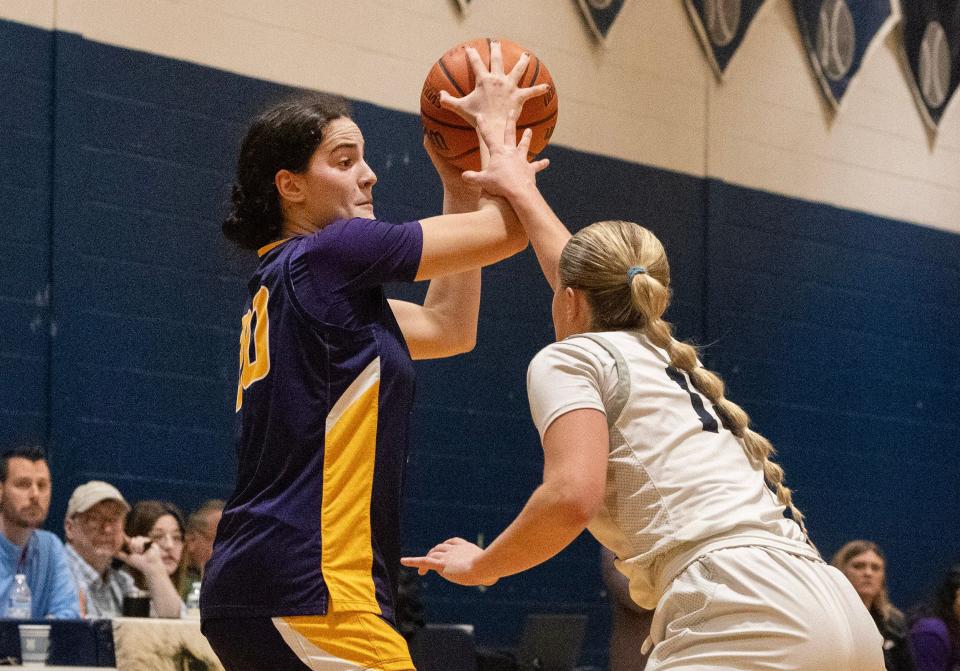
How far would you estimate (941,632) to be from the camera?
7.62 meters

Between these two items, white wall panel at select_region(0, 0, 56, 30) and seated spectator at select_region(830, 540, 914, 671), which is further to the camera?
seated spectator at select_region(830, 540, 914, 671)

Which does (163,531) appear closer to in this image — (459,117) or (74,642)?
(74,642)

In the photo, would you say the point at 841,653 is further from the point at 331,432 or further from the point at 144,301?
the point at 144,301

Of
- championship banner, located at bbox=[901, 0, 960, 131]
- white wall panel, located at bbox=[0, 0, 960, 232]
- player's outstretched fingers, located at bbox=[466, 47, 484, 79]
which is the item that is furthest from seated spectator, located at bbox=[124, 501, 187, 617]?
championship banner, located at bbox=[901, 0, 960, 131]

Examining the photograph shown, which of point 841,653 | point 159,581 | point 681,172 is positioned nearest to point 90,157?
point 159,581

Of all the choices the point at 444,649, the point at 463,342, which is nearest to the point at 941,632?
the point at 444,649

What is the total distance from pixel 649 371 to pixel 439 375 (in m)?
5.66

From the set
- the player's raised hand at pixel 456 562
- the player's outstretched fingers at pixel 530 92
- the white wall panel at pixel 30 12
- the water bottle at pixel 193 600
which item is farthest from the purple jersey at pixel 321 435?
the white wall panel at pixel 30 12

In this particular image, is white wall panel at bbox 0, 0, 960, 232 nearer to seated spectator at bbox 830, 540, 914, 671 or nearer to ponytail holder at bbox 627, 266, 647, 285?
seated spectator at bbox 830, 540, 914, 671

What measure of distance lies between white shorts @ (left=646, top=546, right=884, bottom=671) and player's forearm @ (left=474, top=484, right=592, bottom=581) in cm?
22

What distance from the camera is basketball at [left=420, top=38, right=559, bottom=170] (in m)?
3.23

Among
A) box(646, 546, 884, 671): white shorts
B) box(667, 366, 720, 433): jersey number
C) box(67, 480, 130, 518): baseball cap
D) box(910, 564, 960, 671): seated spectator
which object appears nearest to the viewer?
box(646, 546, 884, 671): white shorts

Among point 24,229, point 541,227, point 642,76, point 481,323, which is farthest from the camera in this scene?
point 642,76

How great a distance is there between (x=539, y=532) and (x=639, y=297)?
486mm
